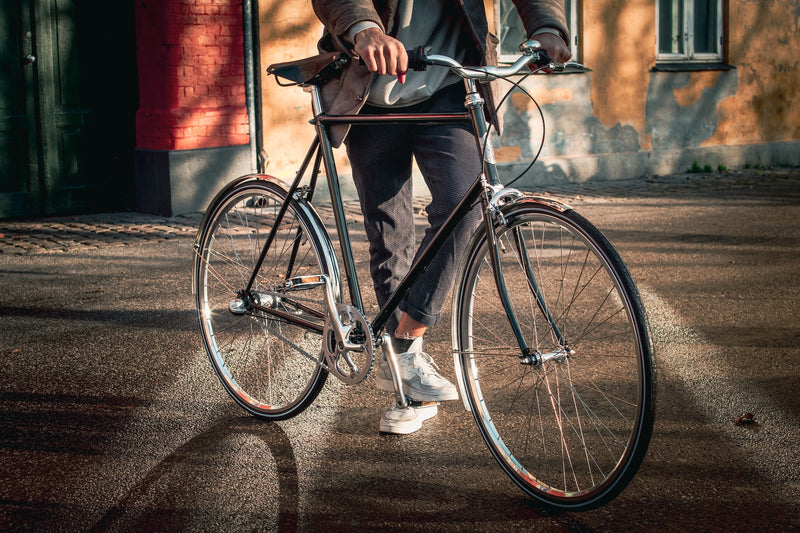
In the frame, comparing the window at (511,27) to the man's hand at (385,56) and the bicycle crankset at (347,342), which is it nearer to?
the bicycle crankset at (347,342)

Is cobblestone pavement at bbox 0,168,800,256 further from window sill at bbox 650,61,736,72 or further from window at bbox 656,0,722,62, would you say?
window at bbox 656,0,722,62

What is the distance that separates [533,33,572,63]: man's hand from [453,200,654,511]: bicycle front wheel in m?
0.56

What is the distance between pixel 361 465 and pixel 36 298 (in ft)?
10.7

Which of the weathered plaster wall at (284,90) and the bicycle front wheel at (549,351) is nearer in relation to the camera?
the bicycle front wheel at (549,351)

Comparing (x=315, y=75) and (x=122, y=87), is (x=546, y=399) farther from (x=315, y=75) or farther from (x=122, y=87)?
(x=122, y=87)

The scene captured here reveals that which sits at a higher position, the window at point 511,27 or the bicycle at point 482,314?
the window at point 511,27

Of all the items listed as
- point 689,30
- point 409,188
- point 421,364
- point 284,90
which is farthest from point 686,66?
point 421,364

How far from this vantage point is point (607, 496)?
2553mm

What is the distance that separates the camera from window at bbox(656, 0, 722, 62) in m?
13.3

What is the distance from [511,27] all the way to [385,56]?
9621mm

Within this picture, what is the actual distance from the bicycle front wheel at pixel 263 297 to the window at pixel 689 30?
10626 mm

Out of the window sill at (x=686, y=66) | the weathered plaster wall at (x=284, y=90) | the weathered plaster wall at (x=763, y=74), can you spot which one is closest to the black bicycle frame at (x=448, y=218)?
the weathered plaster wall at (x=284, y=90)

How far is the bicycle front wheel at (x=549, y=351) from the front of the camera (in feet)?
8.12

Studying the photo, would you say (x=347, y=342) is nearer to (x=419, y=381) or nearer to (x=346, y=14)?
(x=419, y=381)
